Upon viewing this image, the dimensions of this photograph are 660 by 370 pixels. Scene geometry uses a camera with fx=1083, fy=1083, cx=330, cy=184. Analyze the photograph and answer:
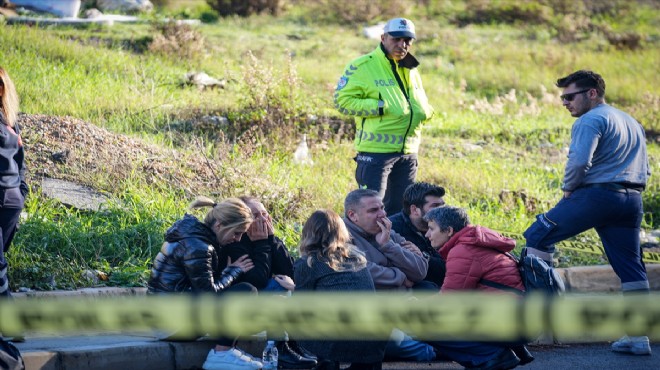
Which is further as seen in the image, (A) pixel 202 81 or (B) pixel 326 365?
(A) pixel 202 81

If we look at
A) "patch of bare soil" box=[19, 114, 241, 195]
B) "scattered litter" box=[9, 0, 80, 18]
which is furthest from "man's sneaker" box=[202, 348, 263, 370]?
"scattered litter" box=[9, 0, 80, 18]

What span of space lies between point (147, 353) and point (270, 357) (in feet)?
2.38

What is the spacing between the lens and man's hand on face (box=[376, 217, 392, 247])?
21.8ft

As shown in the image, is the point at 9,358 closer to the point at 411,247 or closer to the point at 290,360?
the point at 290,360

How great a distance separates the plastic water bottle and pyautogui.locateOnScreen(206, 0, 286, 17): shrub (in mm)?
14364

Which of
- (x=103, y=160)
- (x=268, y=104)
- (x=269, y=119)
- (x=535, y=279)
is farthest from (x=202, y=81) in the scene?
(x=535, y=279)

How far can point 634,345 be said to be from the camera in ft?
22.9

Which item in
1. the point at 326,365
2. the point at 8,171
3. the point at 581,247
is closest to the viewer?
the point at 326,365

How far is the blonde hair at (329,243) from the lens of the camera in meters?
5.99

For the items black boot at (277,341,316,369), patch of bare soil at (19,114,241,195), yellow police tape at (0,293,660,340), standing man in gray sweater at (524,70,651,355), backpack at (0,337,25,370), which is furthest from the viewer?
patch of bare soil at (19,114,241,195)

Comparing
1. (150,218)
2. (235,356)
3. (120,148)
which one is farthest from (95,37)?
(235,356)

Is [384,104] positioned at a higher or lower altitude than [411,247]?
higher

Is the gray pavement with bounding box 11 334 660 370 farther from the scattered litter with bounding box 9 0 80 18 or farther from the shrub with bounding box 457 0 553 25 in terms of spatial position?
the shrub with bounding box 457 0 553 25

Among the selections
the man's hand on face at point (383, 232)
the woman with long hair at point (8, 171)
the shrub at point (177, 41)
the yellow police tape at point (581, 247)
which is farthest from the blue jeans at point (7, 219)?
→ the shrub at point (177, 41)
